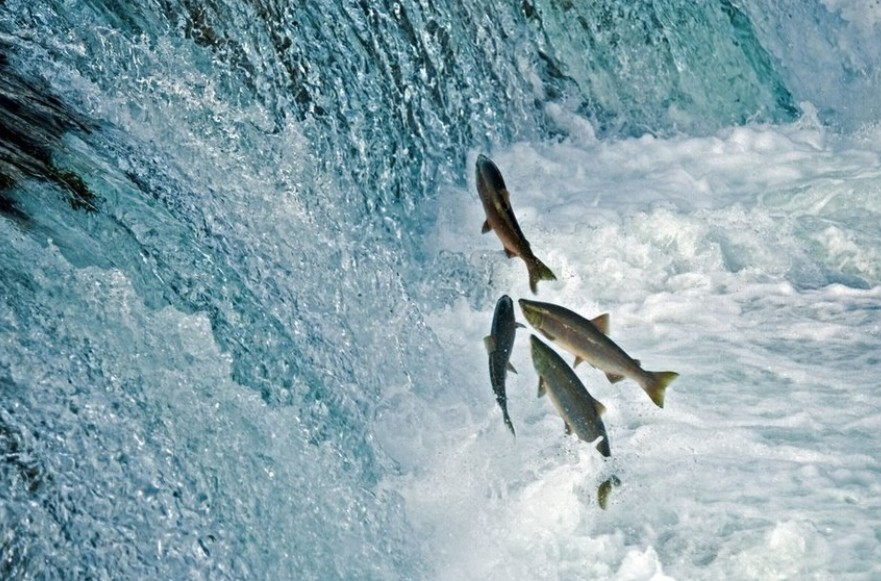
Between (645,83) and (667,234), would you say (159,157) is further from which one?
(645,83)

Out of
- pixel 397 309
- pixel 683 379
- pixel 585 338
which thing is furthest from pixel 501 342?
pixel 683 379

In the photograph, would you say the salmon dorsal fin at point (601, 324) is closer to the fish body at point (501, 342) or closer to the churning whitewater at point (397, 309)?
the churning whitewater at point (397, 309)

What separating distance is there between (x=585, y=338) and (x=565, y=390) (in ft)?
0.61

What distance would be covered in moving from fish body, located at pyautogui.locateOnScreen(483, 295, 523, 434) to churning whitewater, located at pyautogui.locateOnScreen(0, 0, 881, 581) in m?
0.01

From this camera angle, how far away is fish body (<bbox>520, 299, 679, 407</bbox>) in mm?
2846

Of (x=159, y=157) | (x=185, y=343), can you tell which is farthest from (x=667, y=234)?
(x=185, y=343)

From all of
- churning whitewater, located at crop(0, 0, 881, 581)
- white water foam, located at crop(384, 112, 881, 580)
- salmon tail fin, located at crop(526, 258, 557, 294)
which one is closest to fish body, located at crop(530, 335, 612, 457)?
churning whitewater, located at crop(0, 0, 881, 581)

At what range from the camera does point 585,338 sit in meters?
2.89

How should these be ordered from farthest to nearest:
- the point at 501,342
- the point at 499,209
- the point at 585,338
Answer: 1. the point at 585,338
2. the point at 499,209
3. the point at 501,342

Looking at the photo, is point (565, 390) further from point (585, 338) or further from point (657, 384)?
point (657, 384)

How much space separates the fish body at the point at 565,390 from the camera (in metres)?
2.73

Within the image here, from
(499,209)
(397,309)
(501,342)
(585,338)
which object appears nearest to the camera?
(501,342)

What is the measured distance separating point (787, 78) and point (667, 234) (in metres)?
2.78

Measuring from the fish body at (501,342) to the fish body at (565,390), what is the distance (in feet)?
0.22
